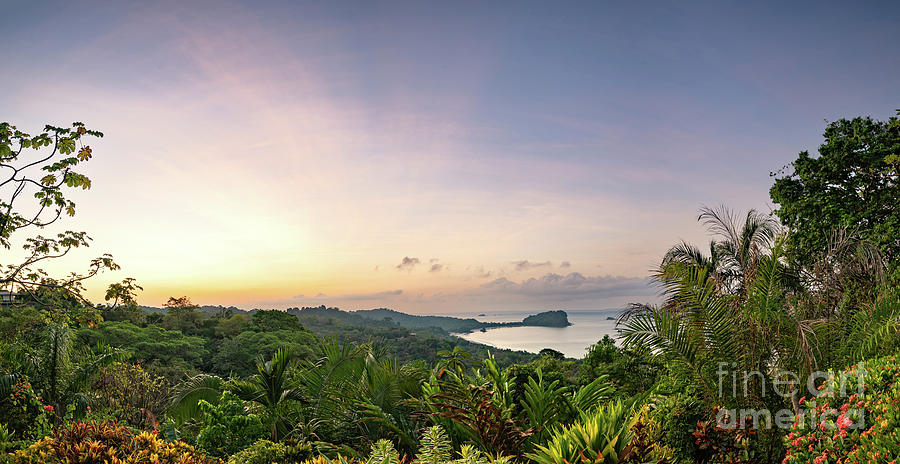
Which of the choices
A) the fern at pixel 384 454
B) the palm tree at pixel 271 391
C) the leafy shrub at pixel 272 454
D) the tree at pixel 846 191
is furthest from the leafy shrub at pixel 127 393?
the tree at pixel 846 191

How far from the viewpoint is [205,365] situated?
28453 mm

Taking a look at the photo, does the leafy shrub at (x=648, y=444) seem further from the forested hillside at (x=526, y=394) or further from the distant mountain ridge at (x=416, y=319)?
the distant mountain ridge at (x=416, y=319)

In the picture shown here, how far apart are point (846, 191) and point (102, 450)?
56.2 ft

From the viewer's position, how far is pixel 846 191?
1345cm

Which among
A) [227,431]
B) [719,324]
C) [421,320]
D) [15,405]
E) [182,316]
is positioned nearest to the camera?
[719,324]

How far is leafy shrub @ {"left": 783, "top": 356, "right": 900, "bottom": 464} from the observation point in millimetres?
2955

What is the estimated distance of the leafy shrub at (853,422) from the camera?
2955 mm

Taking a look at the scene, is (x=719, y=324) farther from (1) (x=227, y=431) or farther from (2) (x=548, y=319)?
(2) (x=548, y=319)

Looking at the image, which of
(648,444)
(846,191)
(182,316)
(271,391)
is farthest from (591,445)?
(182,316)

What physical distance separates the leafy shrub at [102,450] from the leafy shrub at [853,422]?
4.40 metres

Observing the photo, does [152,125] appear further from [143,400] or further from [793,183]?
[793,183]

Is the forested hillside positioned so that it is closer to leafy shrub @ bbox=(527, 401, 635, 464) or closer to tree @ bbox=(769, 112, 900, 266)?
leafy shrub @ bbox=(527, 401, 635, 464)

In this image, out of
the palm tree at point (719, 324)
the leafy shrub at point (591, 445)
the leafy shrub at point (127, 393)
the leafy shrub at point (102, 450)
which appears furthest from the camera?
the leafy shrub at point (127, 393)

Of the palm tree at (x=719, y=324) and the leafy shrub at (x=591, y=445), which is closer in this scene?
the leafy shrub at (x=591, y=445)
